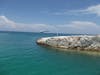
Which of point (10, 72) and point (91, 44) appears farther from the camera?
point (91, 44)

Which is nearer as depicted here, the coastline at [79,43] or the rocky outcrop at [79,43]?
the coastline at [79,43]

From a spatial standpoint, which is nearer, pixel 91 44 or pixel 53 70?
pixel 53 70

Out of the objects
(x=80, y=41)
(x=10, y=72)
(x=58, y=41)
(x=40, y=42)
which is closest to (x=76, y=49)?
(x=80, y=41)

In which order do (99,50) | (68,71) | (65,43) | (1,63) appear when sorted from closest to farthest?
(68,71)
(1,63)
(99,50)
(65,43)

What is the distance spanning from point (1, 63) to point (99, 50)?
2448 centimetres

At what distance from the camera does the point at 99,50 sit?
42594 mm

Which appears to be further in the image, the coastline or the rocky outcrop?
the rocky outcrop

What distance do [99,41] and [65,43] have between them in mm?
8157

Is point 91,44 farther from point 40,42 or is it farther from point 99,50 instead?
point 40,42

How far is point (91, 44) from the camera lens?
44.0 m

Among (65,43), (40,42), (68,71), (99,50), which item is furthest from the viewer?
(40,42)

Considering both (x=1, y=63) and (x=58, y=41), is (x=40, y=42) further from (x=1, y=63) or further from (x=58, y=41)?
(x=1, y=63)

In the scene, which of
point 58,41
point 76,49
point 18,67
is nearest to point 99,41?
point 76,49

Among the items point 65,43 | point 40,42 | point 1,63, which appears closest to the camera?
point 1,63
